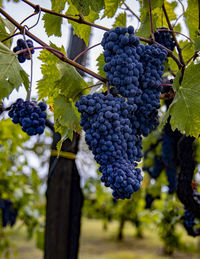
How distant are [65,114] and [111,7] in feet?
1.63

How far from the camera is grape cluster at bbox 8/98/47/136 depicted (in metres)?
0.99

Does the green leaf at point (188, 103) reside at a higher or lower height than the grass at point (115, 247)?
higher

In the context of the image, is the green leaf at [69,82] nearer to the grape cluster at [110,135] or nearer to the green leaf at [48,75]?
the green leaf at [48,75]

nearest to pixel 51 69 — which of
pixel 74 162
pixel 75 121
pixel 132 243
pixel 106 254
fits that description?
pixel 75 121

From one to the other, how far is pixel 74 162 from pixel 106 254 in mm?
8261

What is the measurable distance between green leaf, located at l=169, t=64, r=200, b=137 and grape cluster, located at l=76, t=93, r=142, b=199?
166 millimetres

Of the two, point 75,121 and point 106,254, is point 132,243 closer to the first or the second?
point 106,254

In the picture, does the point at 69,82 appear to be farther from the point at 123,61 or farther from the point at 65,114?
the point at 123,61

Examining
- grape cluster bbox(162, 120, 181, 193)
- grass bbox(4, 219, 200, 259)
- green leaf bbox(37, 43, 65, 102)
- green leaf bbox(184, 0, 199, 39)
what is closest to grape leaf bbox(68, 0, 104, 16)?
green leaf bbox(37, 43, 65, 102)

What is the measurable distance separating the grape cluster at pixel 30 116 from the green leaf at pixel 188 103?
42 cm

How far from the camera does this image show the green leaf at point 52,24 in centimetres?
128

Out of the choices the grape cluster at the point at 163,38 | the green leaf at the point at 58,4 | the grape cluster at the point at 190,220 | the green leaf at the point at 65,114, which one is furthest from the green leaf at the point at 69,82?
the grape cluster at the point at 190,220

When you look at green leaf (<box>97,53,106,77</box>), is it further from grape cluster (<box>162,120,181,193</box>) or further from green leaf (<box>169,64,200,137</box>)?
grape cluster (<box>162,120,181,193</box>)

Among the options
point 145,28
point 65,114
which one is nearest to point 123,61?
point 65,114
